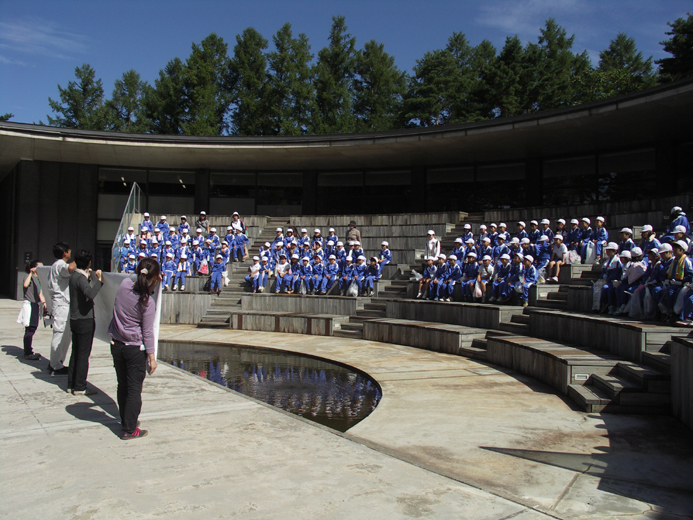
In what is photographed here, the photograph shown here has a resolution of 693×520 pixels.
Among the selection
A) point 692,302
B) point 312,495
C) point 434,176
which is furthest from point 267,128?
point 312,495

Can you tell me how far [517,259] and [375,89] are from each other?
37048 millimetres

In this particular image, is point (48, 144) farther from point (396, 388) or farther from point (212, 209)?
point (396, 388)

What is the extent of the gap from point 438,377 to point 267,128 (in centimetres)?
3782

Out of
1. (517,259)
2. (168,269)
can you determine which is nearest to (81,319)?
(517,259)

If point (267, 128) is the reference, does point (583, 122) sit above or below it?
below

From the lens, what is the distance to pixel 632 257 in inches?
393

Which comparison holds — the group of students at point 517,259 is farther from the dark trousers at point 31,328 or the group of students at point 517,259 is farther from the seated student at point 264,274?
the dark trousers at point 31,328

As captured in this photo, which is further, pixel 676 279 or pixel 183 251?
pixel 183 251

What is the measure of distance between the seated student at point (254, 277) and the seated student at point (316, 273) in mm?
1896

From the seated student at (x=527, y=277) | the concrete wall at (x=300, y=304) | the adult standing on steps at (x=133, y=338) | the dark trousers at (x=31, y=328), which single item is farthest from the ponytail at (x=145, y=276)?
the concrete wall at (x=300, y=304)

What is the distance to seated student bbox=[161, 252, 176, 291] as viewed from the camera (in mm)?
18092

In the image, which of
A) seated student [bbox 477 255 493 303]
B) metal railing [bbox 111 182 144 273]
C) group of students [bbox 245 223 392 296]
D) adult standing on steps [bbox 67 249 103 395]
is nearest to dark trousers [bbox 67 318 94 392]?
adult standing on steps [bbox 67 249 103 395]

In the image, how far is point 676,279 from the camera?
27.2 feet

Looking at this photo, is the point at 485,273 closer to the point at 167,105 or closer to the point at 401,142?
the point at 401,142
